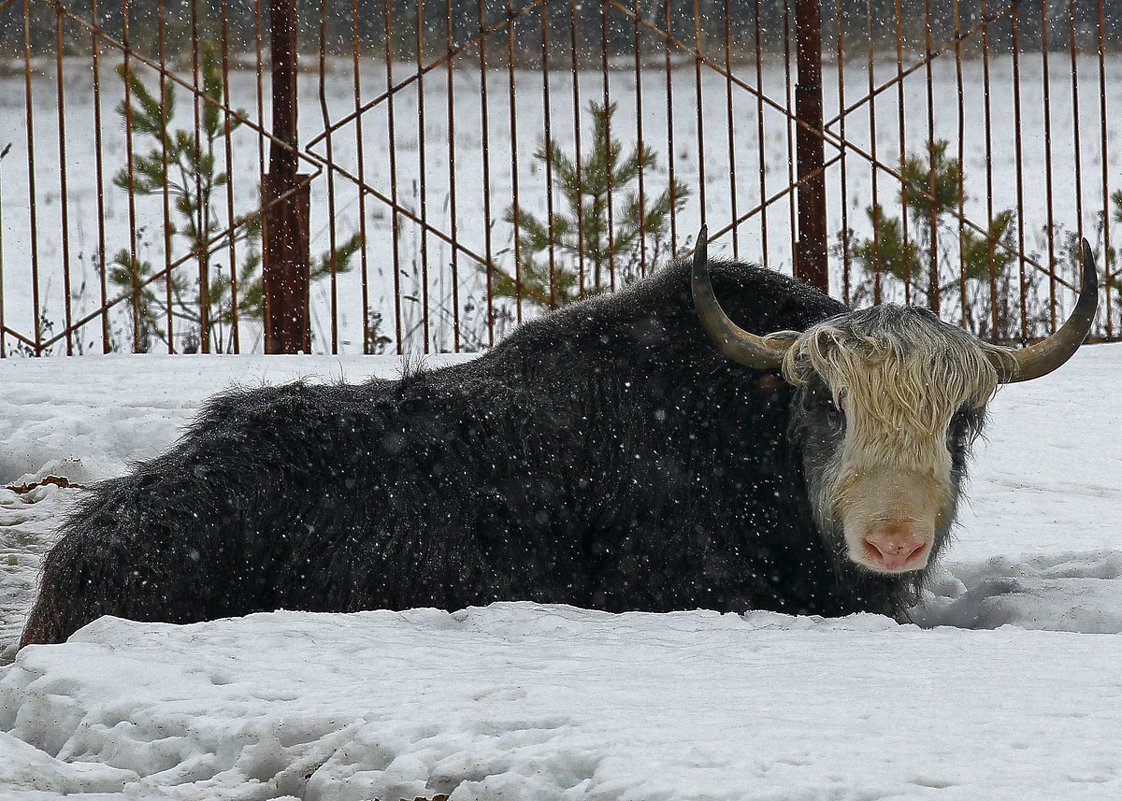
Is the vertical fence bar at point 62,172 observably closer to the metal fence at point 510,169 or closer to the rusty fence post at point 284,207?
the metal fence at point 510,169

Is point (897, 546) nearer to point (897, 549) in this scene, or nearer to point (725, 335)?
point (897, 549)

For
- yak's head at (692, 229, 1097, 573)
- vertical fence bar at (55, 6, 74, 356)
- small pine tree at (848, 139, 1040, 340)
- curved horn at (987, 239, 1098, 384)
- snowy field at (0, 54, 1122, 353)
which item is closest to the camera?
yak's head at (692, 229, 1097, 573)

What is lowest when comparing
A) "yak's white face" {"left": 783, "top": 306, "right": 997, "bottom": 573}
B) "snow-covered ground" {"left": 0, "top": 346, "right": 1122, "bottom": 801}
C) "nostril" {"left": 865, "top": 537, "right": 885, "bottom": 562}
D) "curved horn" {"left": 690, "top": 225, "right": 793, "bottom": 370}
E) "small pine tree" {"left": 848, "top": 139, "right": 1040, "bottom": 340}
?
"snow-covered ground" {"left": 0, "top": 346, "right": 1122, "bottom": 801}

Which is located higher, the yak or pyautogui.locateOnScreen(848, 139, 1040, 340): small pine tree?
pyautogui.locateOnScreen(848, 139, 1040, 340): small pine tree

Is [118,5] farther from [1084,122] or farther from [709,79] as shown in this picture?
[1084,122]

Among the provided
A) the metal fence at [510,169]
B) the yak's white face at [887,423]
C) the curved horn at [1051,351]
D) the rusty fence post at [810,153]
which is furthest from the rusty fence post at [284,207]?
the curved horn at [1051,351]

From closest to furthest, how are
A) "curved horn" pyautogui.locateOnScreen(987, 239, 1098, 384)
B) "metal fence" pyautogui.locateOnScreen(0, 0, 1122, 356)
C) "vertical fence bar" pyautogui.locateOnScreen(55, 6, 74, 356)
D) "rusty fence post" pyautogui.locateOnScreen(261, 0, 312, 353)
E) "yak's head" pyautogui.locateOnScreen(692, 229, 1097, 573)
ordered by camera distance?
"yak's head" pyautogui.locateOnScreen(692, 229, 1097, 573) < "curved horn" pyautogui.locateOnScreen(987, 239, 1098, 384) < "vertical fence bar" pyautogui.locateOnScreen(55, 6, 74, 356) < "rusty fence post" pyautogui.locateOnScreen(261, 0, 312, 353) < "metal fence" pyautogui.locateOnScreen(0, 0, 1122, 356)

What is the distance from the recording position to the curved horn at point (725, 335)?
3.73 metres

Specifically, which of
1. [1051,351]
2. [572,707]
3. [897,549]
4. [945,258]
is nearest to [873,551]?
[897,549]

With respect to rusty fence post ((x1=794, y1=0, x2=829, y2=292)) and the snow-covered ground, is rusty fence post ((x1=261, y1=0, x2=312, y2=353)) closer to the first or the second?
rusty fence post ((x1=794, y1=0, x2=829, y2=292))

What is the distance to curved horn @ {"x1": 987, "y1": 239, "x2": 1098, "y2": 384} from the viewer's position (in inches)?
146

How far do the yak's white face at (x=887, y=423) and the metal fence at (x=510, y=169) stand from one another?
3.84m

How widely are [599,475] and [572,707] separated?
171 centimetres

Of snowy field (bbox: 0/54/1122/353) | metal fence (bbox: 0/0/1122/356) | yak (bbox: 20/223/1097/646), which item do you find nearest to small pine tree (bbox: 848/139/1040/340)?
metal fence (bbox: 0/0/1122/356)
